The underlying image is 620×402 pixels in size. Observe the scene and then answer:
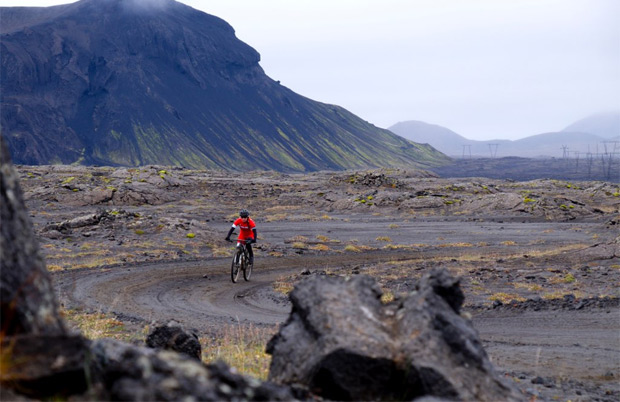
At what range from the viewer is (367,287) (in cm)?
713

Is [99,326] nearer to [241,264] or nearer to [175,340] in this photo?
[175,340]

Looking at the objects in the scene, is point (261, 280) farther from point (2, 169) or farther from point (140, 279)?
point (2, 169)

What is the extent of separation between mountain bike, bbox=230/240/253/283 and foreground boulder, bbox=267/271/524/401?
52.5 ft

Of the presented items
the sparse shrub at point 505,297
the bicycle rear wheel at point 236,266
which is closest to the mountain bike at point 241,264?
the bicycle rear wheel at point 236,266

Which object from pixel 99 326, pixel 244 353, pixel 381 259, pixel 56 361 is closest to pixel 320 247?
pixel 381 259

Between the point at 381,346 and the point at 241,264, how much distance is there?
58.5 feet

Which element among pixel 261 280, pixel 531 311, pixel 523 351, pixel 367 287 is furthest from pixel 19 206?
pixel 261 280

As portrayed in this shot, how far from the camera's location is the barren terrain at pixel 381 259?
15211 millimetres

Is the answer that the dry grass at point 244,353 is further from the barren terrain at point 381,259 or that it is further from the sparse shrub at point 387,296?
the sparse shrub at point 387,296

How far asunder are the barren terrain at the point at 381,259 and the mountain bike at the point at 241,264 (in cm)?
60

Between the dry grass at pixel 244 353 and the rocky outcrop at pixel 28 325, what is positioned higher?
the rocky outcrop at pixel 28 325

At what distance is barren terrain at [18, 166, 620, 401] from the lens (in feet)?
49.9

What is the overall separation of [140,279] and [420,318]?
65.2ft

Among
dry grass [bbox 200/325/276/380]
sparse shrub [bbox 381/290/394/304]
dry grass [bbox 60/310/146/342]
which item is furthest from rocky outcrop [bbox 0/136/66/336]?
sparse shrub [bbox 381/290/394/304]
